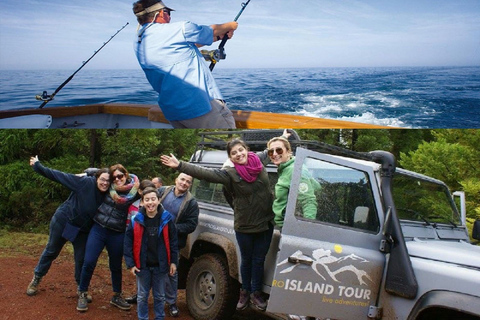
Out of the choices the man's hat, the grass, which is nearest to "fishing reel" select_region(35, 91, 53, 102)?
the man's hat

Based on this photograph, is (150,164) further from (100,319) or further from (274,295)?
(274,295)

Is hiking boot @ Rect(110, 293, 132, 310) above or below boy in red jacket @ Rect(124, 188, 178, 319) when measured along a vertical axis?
below

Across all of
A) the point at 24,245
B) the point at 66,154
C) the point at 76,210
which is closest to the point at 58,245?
the point at 76,210

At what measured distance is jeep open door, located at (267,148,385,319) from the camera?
2975 mm

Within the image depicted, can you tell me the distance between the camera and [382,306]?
302 centimetres

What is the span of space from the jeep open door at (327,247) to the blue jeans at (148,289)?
3.67ft


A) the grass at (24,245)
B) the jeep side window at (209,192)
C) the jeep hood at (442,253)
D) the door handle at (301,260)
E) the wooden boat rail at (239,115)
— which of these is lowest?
the grass at (24,245)

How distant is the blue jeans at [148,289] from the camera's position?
3717 mm

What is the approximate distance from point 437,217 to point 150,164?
262 inches

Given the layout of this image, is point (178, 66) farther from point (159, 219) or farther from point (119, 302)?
point (119, 302)

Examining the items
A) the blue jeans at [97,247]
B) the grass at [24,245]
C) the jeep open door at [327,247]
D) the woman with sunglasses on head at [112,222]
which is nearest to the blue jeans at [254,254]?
the jeep open door at [327,247]

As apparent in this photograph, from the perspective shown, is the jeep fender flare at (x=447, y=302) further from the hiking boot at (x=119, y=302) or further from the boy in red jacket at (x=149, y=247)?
the hiking boot at (x=119, y=302)

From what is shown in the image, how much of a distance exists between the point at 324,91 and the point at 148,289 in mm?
1929

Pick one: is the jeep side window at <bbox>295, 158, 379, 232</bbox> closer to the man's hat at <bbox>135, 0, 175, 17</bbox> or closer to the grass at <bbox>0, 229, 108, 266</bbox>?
the man's hat at <bbox>135, 0, 175, 17</bbox>
